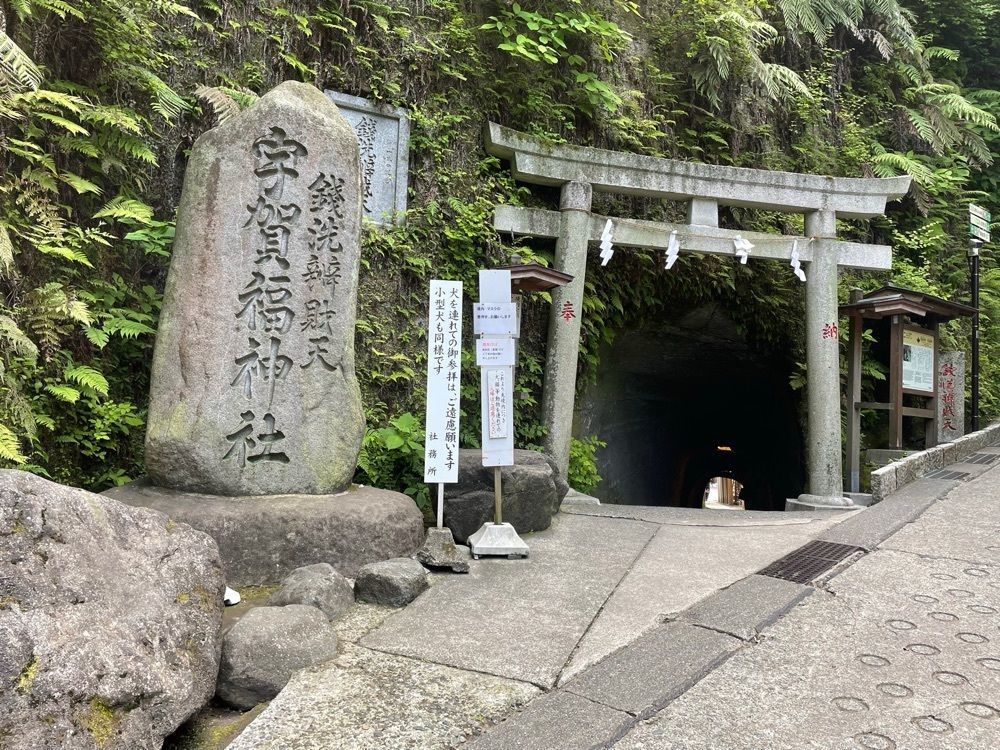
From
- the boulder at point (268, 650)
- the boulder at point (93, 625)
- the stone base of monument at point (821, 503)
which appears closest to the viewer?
the boulder at point (93, 625)

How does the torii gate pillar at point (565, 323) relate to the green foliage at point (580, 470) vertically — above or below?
above

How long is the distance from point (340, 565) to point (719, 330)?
28.9 feet

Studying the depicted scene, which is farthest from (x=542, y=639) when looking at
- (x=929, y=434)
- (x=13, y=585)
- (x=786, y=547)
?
(x=929, y=434)

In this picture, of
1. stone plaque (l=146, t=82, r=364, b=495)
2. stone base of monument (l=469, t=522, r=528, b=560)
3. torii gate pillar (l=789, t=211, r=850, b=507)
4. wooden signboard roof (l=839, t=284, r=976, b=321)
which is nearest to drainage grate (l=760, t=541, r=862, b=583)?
stone base of monument (l=469, t=522, r=528, b=560)

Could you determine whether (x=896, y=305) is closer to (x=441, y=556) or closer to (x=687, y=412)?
(x=687, y=412)

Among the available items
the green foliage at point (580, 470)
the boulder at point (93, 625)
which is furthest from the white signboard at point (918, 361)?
the boulder at point (93, 625)

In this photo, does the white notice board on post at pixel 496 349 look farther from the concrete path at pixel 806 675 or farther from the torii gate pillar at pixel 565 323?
the torii gate pillar at pixel 565 323

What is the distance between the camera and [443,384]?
5.43 m

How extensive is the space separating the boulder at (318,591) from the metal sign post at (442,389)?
1.35 metres

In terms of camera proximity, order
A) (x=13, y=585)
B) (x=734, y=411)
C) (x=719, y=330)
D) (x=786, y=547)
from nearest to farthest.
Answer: (x=13, y=585), (x=786, y=547), (x=719, y=330), (x=734, y=411)

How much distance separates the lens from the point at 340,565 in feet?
14.3

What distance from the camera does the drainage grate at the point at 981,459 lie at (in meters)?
9.22

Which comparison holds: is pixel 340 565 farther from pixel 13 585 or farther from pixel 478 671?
pixel 13 585

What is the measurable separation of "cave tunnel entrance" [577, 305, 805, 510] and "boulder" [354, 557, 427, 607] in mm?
6356
